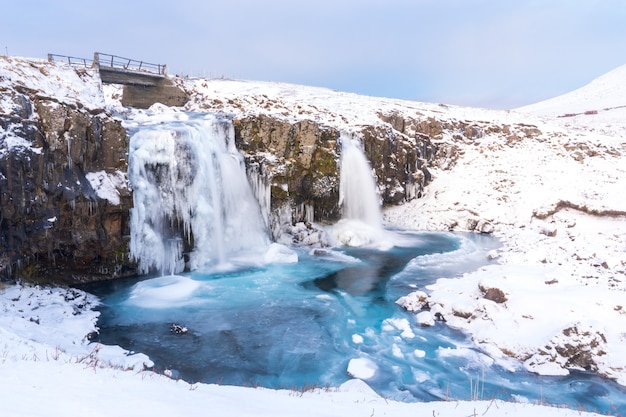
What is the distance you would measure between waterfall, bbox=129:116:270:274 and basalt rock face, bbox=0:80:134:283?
766 millimetres

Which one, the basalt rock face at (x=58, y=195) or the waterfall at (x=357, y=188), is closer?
the basalt rock face at (x=58, y=195)

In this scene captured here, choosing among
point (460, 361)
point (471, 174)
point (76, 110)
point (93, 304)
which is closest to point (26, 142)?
point (76, 110)

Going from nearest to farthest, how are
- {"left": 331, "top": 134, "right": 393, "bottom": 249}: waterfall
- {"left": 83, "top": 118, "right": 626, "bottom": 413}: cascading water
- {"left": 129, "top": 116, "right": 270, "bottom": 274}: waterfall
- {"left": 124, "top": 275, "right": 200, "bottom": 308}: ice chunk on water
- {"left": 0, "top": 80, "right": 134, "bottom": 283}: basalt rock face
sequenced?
{"left": 83, "top": 118, "right": 626, "bottom": 413}: cascading water < {"left": 0, "top": 80, "right": 134, "bottom": 283}: basalt rock face < {"left": 124, "top": 275, "right": 200, "bottom": 308}: ice chunk on water < {"left": 129, "top": 116, "right": 270, "bottom": 274}: waterfall < {"left": 331, "top": 134, "right": 393, "bottom": 249}: waterfall

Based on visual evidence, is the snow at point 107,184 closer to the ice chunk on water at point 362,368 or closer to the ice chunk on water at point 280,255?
→ the ice chunk on water at point 280,255

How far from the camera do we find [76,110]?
1459 cm

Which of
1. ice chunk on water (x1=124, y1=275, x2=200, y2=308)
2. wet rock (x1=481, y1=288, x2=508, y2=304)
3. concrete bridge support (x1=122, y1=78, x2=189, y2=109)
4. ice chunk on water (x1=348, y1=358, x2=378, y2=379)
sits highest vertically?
concrete bridge support (x1=122, y1=78, x2=189, y2=109)

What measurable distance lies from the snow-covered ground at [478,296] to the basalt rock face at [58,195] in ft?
2.76

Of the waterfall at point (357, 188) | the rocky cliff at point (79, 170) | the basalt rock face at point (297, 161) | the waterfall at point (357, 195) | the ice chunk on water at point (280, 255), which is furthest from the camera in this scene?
the waterfall at point (357, 188)

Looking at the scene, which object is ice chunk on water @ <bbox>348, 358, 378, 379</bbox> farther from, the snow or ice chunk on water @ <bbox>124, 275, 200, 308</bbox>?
the snow

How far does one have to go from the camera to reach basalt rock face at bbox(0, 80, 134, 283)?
12.9 metres

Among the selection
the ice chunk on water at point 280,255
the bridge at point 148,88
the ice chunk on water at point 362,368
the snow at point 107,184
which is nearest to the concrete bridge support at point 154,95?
the bridge at point 148,88

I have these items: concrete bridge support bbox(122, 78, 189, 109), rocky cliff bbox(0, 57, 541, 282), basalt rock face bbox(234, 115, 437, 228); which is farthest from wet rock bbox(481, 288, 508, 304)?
concrete bridge support bbox(122, 78, 189, 109)

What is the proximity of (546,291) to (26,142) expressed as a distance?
1677cm

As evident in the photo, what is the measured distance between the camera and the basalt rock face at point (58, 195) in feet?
42.4
